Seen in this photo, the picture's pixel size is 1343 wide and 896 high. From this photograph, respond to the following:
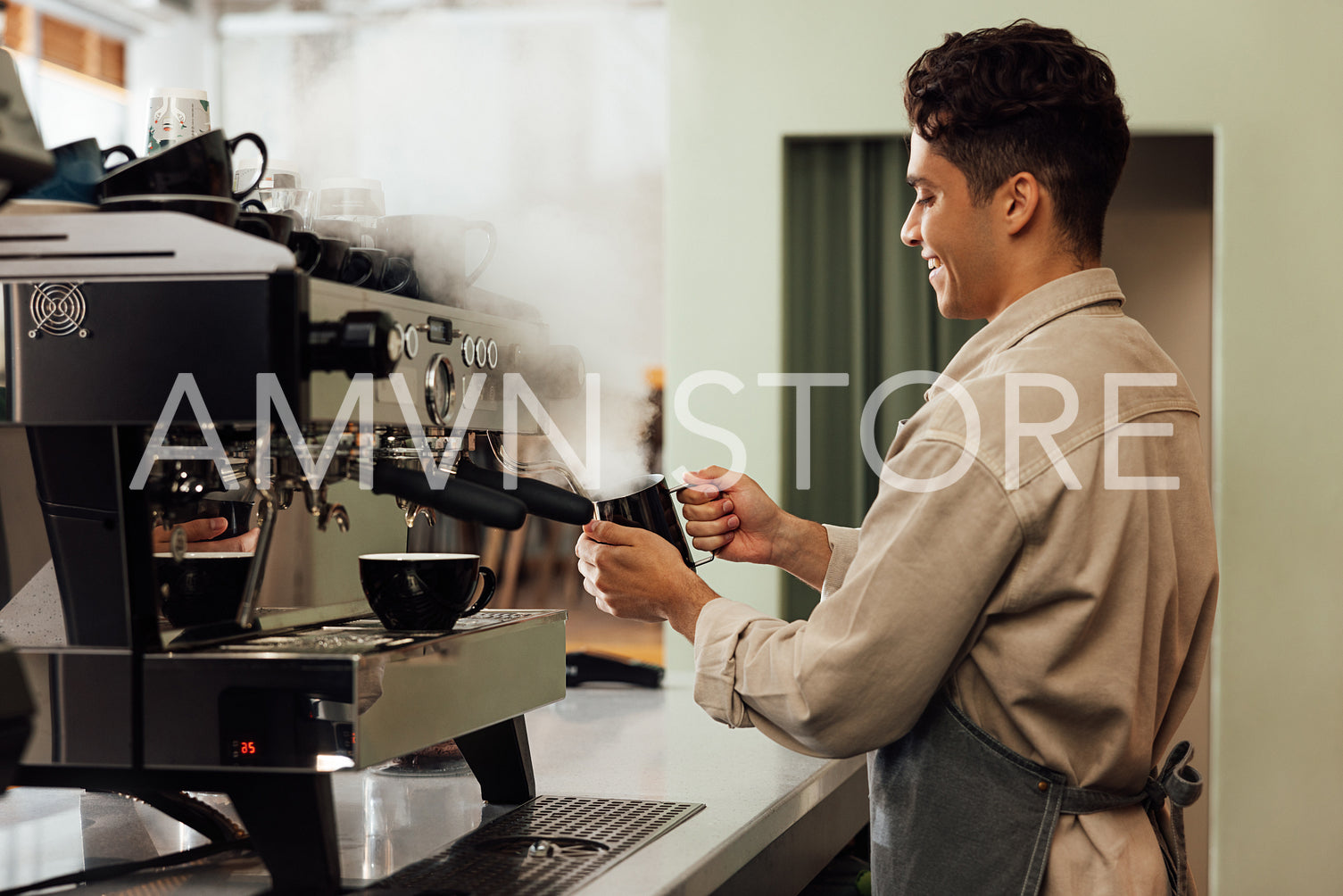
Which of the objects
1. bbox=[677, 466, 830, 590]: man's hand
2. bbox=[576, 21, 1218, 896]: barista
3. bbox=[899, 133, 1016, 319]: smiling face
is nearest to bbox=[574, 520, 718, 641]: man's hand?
bbox=[576, 21, 1218, 896]: barista

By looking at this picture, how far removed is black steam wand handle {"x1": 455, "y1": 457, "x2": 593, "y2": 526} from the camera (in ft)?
3.26

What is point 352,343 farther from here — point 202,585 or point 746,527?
point 746,527

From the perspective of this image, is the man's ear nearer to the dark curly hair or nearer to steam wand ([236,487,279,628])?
the dark curly hair

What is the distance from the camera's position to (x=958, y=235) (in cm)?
102

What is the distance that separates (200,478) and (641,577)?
0.37m

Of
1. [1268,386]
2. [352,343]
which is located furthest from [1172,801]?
[1268,386]

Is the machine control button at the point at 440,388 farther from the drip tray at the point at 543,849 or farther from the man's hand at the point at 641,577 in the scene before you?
the drip tray at the point at 543,849

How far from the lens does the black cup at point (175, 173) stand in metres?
0.85

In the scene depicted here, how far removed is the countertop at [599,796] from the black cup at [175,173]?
50 cm

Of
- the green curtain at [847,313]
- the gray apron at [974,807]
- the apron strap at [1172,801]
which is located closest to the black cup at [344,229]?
the gray apron at [974,807]

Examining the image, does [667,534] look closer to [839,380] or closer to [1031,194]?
[1031,194]

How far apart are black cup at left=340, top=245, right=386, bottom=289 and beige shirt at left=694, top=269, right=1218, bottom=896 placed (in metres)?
0.39

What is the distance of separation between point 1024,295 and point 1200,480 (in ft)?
0.66

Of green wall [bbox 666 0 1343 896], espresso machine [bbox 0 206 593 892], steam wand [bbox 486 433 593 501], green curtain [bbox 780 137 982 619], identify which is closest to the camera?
espresso machine [bbox 0 206 593 892]
